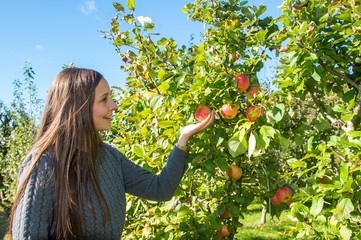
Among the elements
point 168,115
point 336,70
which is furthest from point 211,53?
point 336,70

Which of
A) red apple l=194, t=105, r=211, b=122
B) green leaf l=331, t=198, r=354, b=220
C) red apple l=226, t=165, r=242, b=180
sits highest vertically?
red apple l=194, t=105, r=211, b=122

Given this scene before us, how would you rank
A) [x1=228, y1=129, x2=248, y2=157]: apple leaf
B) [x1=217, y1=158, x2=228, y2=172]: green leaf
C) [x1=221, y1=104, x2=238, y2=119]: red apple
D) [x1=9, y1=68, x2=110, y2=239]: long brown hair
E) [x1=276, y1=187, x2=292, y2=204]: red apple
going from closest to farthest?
1. [x1=9, y1=68, x2=110, y2=239]: long brown hair
2. [x1=228, y1=129, x2=248, y2=157]: apple leaf
3. [x1=217, y1=158, x2=228, y2=172]: green leaf
4. [x1=221, y1=104, x2=238, y2=119]: red apple
5. [x1=276, y1=187, x2=292, y2=204]: red apple

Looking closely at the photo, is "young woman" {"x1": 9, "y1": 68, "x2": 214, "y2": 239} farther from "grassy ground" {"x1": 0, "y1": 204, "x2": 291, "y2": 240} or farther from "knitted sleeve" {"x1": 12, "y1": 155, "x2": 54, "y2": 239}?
"grassy ground" {"x1": 0, "y1": 204, "x2": 291, "y2": 240}

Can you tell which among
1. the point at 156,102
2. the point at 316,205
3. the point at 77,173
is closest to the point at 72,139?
the point at 77,173

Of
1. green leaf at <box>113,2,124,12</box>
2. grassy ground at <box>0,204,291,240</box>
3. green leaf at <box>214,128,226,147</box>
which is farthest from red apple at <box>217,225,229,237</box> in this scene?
grassy ground at <box>0,204,291,240</box>

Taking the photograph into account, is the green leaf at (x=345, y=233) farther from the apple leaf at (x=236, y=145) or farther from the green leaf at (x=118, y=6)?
the green leaf at (x=118, y=6)

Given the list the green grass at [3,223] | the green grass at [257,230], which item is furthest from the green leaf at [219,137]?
the green grass at [3,223]

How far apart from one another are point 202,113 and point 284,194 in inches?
28.6

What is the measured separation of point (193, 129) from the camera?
1.59m

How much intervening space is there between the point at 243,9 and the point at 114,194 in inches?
60.0

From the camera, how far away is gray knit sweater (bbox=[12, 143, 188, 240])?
122 centimetres

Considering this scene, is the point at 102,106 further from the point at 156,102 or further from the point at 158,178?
the point at 158,178

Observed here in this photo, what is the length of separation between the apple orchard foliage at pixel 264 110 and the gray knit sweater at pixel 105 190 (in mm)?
147

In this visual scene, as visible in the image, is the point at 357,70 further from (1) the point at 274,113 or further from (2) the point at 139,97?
(2) the point at 139,97
